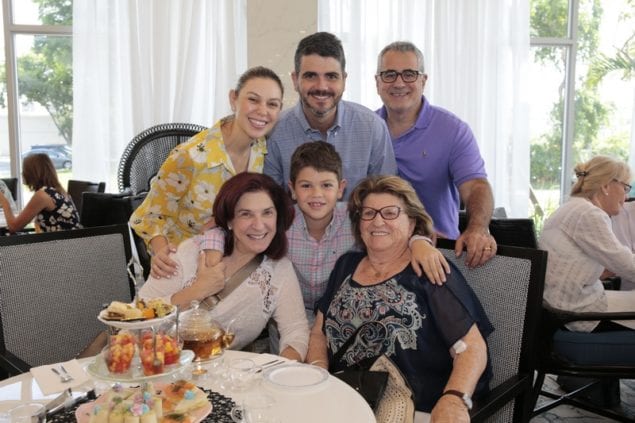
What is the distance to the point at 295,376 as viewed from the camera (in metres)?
1.57

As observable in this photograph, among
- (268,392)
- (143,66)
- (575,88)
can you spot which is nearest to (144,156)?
(143,66)

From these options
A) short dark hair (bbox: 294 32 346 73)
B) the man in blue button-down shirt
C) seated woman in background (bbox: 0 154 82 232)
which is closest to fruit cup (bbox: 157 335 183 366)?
the man in blue button-down shirt

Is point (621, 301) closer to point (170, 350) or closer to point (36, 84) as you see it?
point (170, 350)

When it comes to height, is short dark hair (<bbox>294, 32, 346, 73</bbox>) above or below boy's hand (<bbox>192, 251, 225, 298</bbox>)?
above

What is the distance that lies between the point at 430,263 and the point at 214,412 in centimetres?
79

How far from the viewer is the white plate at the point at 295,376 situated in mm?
1519

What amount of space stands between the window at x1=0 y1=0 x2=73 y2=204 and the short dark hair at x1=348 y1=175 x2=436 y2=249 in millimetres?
4579

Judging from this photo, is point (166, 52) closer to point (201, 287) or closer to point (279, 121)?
point (279, 121)

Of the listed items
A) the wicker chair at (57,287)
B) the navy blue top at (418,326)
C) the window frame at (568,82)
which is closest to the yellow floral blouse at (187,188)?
the wicker chair at (57,287)

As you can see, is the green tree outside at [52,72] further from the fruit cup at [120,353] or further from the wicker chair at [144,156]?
the fruit cup at [120,353]

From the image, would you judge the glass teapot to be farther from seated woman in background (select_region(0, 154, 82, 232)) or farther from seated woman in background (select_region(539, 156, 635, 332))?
seated woman in background (select_region(0, 154, 82, 232))

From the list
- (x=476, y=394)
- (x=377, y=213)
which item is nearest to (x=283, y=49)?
(x=377, y=213)

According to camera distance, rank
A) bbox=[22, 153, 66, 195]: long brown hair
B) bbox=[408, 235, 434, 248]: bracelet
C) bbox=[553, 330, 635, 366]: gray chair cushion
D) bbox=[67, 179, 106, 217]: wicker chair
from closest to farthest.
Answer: bbox=[408, 235, 434, 248]: bracelet < bbox=[553, 330, 635, 366]: gray chair cushion < bbox=[22, 153, 66, 195]: long brown hair < bbox=[67, 179, 106, 217]: wicker chair

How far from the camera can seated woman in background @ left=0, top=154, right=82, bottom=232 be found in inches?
172
